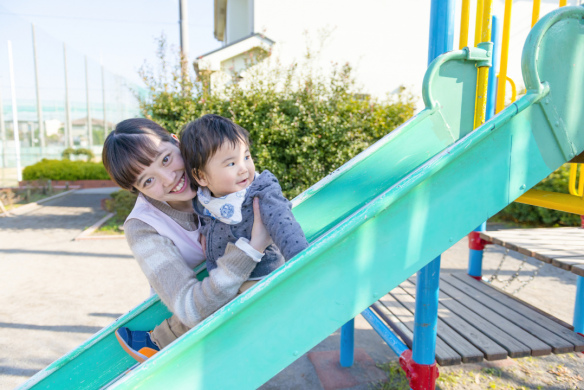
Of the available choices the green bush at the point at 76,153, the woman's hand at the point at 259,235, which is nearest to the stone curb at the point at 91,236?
the woman's hand at the point at 259,235

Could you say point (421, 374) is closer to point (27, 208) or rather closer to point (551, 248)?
point (551, 248)

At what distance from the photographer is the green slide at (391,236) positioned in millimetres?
986

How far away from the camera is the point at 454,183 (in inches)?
44.5

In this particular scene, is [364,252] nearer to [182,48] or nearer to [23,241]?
[23,241]

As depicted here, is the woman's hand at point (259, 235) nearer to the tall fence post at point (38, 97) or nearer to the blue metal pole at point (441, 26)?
the blue metal pole at point (441, 26)

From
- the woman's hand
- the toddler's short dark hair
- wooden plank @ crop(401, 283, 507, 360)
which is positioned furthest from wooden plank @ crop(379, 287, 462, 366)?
the toddler's short dark hair

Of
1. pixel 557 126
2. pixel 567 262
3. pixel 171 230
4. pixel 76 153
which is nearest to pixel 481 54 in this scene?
pixel 557 126

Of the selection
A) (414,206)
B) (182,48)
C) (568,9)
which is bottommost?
(414,206)

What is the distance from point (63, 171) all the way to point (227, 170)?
48.8ft

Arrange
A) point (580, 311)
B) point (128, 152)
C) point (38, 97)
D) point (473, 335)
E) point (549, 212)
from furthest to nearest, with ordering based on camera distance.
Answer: point (38, 97) → point (549, 212) → point (580, 311) → point (473, 335) → point (128, 152)

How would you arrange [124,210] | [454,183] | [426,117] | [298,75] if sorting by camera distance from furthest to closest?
1. [124,210]
2. [298,75]
3. [426,117]
4. [454,183]

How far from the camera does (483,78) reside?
171cm

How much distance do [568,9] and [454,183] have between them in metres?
0.68

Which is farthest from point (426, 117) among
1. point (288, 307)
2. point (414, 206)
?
point (288, 307)
